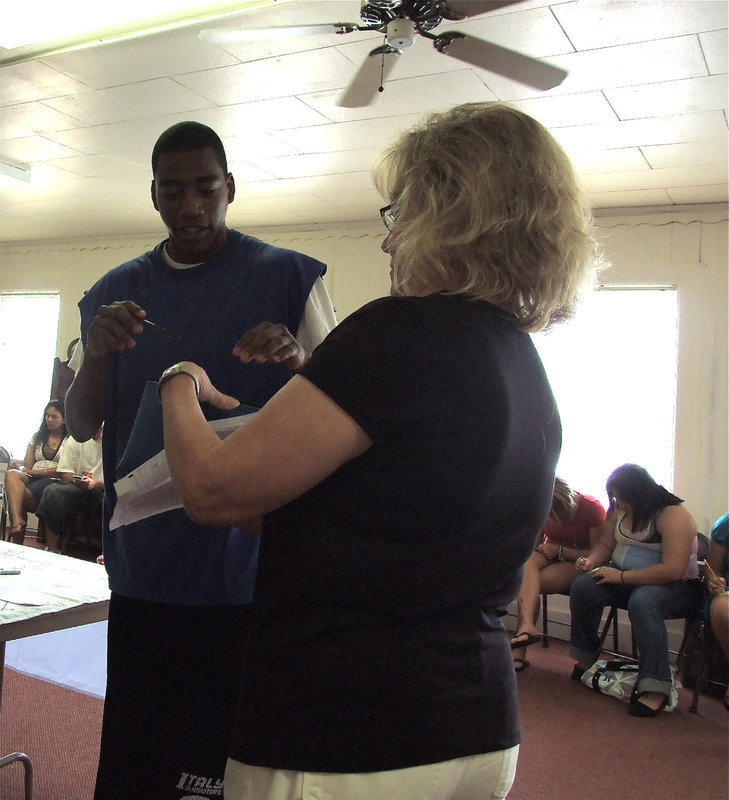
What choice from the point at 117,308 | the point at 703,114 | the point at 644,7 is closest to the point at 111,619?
the point at 117,308

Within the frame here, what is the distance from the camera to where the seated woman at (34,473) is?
22.3 feet

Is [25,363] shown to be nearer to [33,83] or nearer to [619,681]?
[33,83]

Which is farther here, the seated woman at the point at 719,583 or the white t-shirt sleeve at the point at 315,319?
the seated woman at the point at 719,583

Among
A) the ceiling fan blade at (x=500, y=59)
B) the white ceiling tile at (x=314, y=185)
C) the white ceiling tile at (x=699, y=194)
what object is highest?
the white ceiling tile at (x=314, y=185)

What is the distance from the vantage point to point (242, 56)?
3.66m

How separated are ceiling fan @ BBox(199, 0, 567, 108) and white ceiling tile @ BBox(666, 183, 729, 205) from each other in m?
2.59

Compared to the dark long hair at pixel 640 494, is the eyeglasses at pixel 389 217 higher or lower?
higher

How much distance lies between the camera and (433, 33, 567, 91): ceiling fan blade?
2688 millimetres

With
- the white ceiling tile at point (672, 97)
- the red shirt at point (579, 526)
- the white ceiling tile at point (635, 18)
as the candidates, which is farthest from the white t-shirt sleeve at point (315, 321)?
the red shirt at point (579, 526)

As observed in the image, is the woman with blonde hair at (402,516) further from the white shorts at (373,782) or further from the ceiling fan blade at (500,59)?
the ceiling fan blade at (500,59)

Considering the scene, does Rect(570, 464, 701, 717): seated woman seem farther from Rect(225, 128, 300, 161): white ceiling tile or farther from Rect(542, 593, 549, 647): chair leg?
Rect(225, 128, 300, 161): white ceiling tile

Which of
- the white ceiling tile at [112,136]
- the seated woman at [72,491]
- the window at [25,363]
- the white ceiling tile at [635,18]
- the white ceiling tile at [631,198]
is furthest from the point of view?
the window at [25,363]

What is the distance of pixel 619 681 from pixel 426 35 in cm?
323

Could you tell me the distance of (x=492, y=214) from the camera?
0.90m
